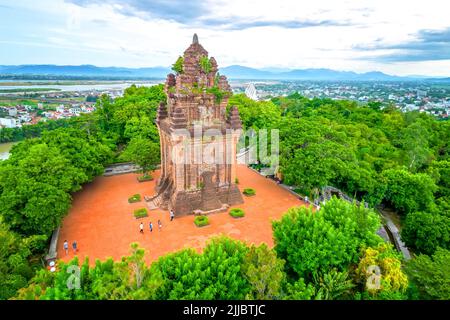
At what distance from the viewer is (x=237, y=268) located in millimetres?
13828

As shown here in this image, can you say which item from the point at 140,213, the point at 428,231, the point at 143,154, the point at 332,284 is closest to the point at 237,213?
the point at 140,213

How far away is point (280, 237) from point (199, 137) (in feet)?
37.8

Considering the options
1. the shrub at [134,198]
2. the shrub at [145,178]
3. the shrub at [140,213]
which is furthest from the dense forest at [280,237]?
the shrub at [140,213]

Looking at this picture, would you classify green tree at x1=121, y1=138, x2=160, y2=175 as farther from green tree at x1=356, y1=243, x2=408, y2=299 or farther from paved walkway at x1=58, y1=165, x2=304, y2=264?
green tree at x1=356, y1=243, x2=408, y2=299

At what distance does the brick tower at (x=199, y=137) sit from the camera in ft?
81.4

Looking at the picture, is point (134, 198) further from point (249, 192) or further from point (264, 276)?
point (264, 276)

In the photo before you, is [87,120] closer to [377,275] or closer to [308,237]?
[308,237]

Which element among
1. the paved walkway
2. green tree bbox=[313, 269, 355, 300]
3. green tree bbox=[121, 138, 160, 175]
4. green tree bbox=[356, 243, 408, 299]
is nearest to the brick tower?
the paved walkway

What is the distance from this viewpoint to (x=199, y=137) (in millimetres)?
25062

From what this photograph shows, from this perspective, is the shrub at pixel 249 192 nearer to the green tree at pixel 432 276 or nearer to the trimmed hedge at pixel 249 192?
the trimmed hedge at pixel 249 192

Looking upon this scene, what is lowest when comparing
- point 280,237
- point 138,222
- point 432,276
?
point 138,222

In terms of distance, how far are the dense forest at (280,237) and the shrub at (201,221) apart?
820cm

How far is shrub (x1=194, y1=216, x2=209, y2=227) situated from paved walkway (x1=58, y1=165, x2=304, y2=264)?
1.30 feet
